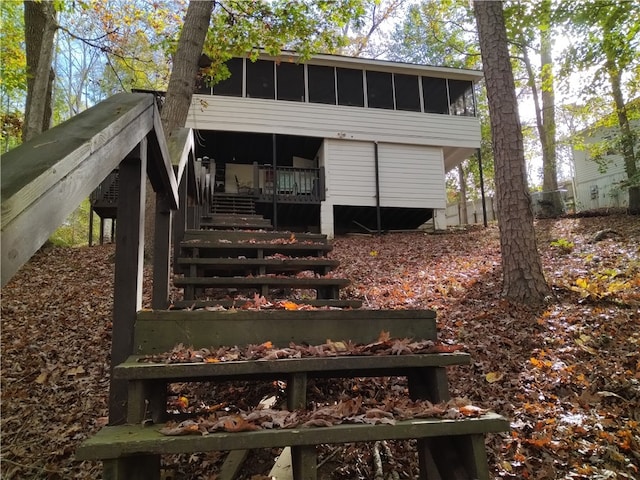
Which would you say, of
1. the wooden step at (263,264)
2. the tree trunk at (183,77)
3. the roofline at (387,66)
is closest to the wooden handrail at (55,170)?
the wooden step at (263,264)

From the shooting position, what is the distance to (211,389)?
305 cm

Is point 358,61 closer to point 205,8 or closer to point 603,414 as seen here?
point 205,8

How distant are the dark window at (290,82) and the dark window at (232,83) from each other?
123cm

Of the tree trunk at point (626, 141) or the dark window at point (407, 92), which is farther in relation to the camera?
the dark window at point (407, 92)

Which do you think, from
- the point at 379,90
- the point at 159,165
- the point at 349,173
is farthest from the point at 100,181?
the point at 379,90

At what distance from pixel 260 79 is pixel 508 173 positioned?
10009 mm

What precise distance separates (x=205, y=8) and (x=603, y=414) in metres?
8.32

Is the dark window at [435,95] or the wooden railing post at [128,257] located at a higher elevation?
the dark window at [435,95]

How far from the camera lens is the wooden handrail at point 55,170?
0.95 metres

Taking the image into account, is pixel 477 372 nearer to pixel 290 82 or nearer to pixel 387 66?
pixel 290 82

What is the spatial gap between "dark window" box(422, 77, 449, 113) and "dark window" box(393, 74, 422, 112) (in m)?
0.35

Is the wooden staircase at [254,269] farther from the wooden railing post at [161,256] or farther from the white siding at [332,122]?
the white siding at [332,122]

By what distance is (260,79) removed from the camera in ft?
43.3

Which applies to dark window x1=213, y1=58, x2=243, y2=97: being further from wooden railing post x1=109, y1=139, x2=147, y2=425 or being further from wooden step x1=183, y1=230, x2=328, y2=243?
wooden railing post x1=109, y1=139, x2=147, y2=425
